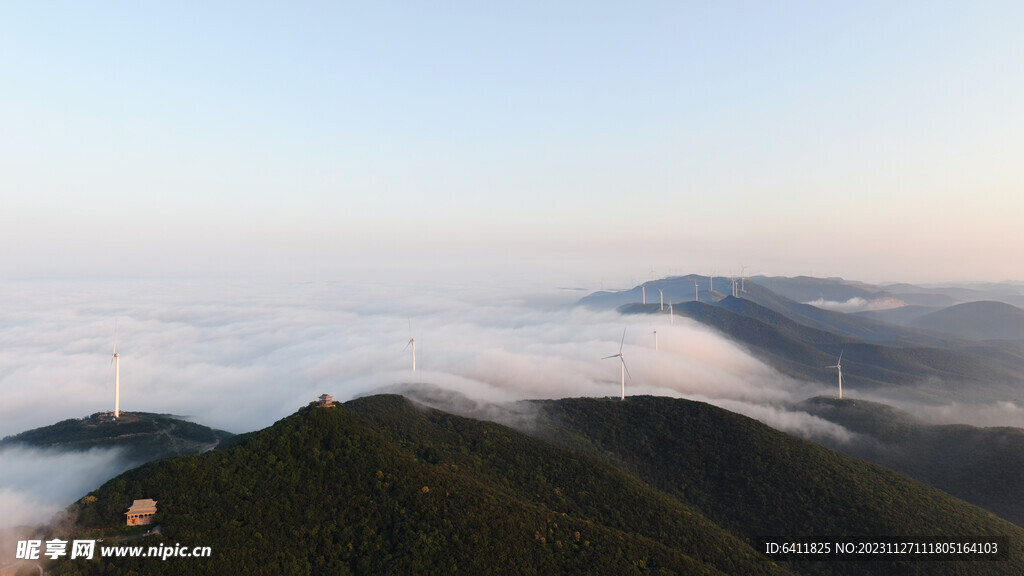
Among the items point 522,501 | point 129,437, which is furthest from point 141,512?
point 129,437

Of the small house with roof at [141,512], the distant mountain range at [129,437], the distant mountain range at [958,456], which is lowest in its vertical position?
the distant mountain range at [958,456]

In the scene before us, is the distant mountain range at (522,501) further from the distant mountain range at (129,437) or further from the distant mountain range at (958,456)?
the distant mountain range at (129,437)

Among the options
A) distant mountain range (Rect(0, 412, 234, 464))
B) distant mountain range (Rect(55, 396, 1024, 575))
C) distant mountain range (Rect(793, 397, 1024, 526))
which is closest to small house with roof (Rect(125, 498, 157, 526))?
distant mountain range (Rect(55, 396, 1024, 575))

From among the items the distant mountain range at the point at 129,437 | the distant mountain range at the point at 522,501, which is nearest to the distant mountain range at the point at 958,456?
the distant mountain range at the point at 522,501

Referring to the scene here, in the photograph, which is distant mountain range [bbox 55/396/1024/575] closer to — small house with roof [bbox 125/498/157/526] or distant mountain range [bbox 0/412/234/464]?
small house with roof [bbox 125/498/157/526]

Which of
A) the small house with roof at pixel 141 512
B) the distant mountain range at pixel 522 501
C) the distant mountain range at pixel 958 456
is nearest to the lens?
the small house with roof at pixel 141 512

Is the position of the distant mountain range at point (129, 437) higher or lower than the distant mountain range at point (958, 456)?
higher
